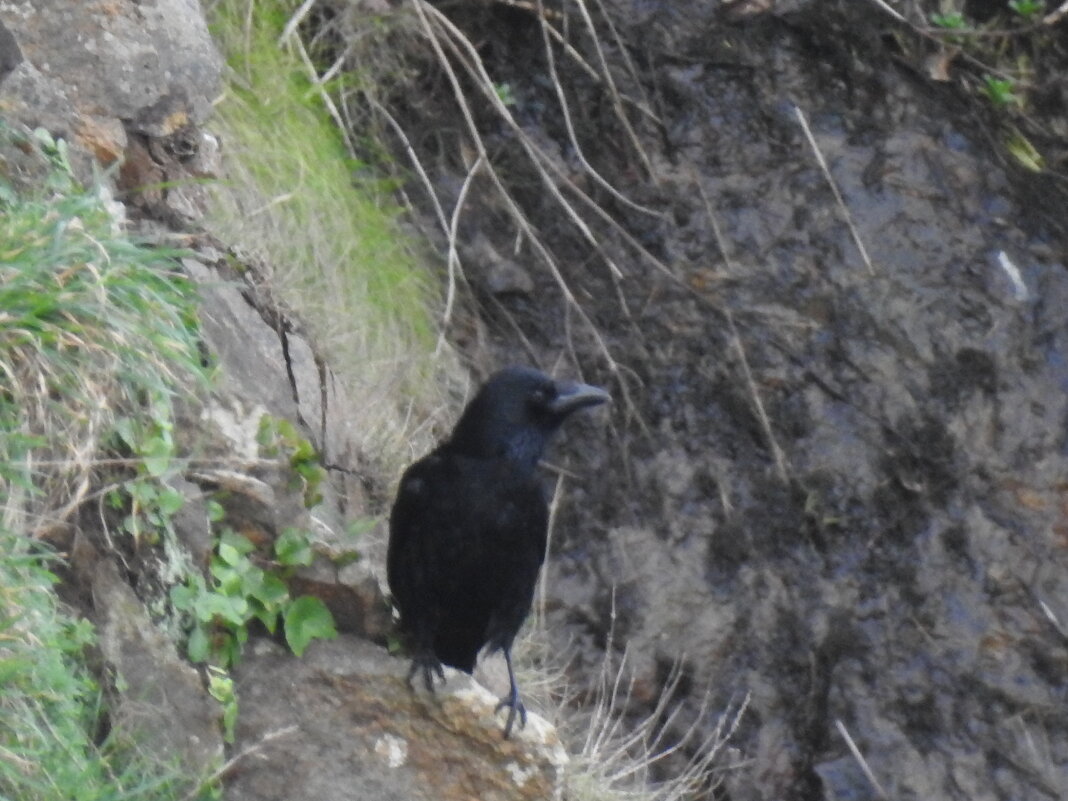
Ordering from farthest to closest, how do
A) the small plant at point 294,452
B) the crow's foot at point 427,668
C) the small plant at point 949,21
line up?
the small plant at point 949,21 < the crow's foot at point 427,668 < the small plant at point 294,452

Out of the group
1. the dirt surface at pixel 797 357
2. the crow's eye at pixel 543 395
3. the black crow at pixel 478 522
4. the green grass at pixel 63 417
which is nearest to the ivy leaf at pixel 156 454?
the green grass at pixel 63 417

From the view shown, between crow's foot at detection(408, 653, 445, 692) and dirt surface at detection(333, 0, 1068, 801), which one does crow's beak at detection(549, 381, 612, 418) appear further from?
dirt surface at detection(333, 0, 1068, 801)

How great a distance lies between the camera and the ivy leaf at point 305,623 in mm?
3895

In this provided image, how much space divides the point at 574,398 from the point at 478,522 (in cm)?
43

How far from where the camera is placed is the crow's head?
167 inches

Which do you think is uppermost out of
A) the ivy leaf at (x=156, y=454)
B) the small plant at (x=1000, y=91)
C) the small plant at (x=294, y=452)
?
the ivy leaf at (x=156, y=454)

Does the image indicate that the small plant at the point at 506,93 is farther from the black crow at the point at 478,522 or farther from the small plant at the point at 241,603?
the small plant at the point at 241,603

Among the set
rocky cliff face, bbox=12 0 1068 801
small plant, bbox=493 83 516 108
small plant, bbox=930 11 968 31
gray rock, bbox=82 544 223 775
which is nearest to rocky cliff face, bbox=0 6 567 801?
gray rock, bbox=82 544 223 775

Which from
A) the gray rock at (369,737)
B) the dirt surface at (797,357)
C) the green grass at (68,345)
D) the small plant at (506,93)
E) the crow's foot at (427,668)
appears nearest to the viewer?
the green grass at (68,345)

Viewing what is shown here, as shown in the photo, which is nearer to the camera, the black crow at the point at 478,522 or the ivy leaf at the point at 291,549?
the ivy leaf at the point at 291,549

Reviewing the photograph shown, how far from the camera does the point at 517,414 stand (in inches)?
167

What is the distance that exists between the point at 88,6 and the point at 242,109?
4.02 ft

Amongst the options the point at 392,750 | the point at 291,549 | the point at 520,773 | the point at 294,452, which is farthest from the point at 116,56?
the point at 520,773

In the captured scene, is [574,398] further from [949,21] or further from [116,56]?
[949,21]
